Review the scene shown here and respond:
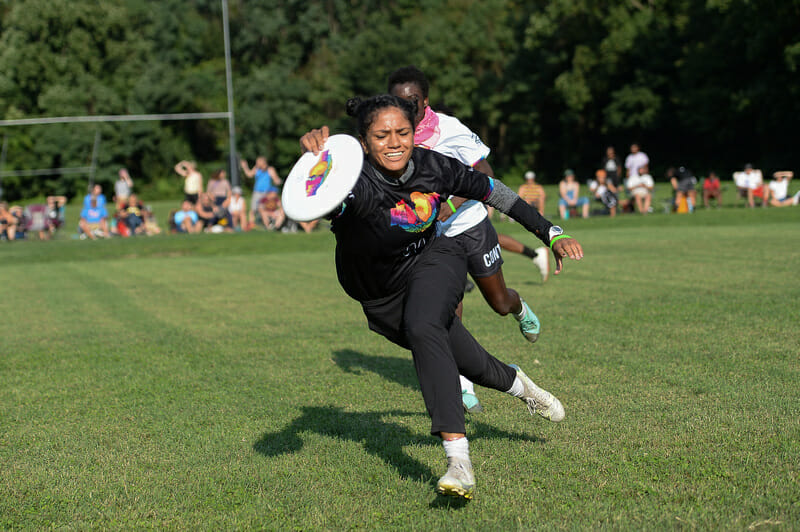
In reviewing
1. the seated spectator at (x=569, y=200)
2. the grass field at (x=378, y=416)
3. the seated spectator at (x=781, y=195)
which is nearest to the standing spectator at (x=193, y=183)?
the seated spectator at (x=569, y=200)

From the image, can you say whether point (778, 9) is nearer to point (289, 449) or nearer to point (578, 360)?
point (578, 360)

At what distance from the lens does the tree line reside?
5178cm

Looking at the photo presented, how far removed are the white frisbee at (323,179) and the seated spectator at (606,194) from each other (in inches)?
904

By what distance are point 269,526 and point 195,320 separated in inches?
270

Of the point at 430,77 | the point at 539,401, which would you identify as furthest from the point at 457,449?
the point at 430,77

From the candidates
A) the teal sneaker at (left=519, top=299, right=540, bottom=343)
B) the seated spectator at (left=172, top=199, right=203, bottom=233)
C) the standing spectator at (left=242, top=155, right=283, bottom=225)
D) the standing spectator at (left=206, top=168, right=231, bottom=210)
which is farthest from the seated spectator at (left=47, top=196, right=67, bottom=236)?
the teal sneaker at (left=519, top=299, right=540, bottom=343)

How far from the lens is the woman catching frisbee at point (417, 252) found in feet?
13.2

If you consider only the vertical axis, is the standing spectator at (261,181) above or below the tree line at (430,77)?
below

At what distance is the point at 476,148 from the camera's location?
20.4 feet

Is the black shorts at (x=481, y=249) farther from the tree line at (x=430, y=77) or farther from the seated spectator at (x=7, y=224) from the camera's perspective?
the tree line at (x=430, y=77)

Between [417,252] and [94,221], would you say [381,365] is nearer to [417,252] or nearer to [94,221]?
[417,252]

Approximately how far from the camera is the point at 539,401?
482 centimetres

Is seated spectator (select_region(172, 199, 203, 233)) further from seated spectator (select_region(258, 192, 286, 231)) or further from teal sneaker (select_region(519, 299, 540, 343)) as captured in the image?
teal sneaker (select_region(519, 299, 540, 343))

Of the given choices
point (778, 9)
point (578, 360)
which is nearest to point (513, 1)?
point (778, 9)
